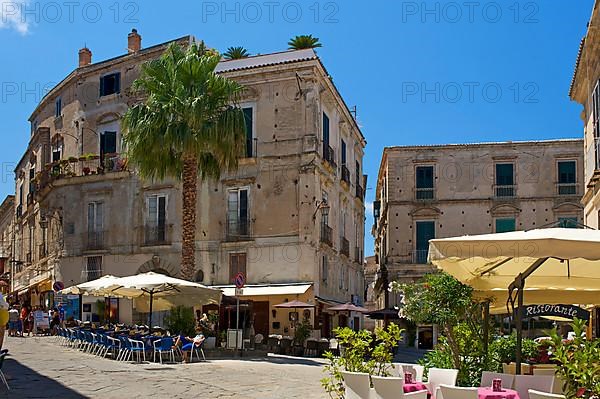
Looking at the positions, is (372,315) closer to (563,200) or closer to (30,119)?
(563,200)

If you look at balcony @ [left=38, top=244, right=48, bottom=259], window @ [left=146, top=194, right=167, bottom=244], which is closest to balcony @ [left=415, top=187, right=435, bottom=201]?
window @ [left=146, top=194, right=167, bottom=244]

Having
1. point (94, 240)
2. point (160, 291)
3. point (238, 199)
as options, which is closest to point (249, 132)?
point (238, 199)

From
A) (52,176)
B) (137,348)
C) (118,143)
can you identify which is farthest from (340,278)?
(137,348)

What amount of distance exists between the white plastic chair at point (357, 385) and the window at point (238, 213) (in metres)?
24.3

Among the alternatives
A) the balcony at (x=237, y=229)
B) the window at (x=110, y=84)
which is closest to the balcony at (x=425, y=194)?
the balcony at (x=237, y=229)

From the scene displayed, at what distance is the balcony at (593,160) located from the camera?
19.0 m

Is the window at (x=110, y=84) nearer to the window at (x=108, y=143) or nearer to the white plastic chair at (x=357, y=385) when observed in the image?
the window at (x=108, y=143)

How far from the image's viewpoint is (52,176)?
128 ft

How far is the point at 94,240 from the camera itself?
37.2 meters

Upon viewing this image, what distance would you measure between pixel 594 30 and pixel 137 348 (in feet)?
44.7

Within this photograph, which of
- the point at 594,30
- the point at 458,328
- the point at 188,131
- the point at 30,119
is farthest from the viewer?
the point at 30,119

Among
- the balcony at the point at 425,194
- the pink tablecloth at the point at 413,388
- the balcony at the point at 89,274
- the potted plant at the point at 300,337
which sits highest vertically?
the balcony at the point at 425,194

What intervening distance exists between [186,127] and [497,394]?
798 inches

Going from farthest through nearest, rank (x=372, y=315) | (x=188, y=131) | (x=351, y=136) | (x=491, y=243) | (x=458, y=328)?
(x=351, y=136) → (x=372, y=315) → (x=188, y=131) → (x=458, y=328) → (x=491, y=243)
